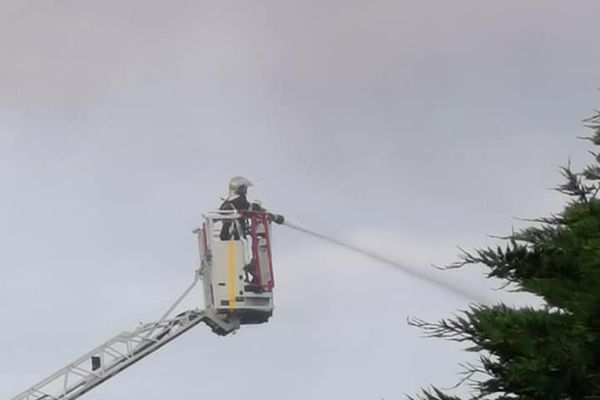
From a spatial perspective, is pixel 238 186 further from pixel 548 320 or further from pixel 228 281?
pixel 548 320

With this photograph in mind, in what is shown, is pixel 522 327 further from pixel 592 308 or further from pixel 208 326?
pixel 208 326

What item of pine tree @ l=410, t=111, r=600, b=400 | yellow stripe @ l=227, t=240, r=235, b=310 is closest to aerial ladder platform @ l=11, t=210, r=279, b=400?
yellow stripe @ l=227, t=240, r=235, b=310

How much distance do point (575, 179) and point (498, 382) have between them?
8.33 feet

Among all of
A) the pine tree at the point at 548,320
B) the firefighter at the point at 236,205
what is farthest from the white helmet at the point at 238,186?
the pine tree at the point at 548,320

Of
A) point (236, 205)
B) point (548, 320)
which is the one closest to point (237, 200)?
point (236, 205)

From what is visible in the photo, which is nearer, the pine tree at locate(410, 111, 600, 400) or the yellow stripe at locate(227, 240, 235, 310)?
the pine tree at locate(410, 111, 600, 400)

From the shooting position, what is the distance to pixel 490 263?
15.4 metres

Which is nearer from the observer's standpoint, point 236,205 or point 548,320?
point 548,320

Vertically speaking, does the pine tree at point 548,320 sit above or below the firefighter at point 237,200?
below

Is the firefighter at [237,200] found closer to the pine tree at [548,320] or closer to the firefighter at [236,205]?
the firefighter at [236,205]

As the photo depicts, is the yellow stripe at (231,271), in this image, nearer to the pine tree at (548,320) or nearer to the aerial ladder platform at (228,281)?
the aerial ladder platform at (228,281)

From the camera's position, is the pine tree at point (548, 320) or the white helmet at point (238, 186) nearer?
the pine tree at point (548, 320)

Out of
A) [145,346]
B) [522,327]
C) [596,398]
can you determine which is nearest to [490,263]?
[522,327]

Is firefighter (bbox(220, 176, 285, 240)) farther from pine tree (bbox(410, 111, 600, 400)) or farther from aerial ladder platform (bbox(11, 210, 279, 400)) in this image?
A: pine tree (bbox(410, 111, 600, 400))
